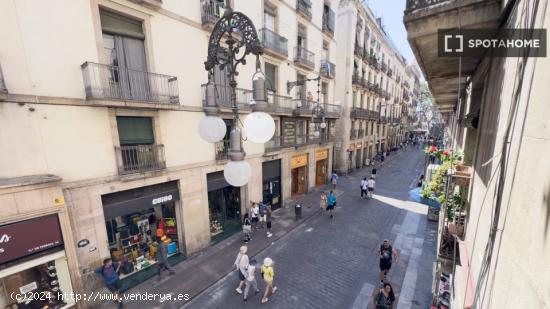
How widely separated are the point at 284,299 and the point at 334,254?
3196 millimetres

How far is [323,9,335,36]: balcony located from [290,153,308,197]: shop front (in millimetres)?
10082

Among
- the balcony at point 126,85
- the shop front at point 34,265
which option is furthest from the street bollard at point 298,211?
the shop front at point 34,265

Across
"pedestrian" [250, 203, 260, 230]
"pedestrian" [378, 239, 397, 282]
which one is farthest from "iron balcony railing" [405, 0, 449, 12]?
"pedestrian" [250, 203, 260, 230]

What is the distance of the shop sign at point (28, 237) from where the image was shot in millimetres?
5543

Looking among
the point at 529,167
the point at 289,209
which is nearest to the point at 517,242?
the point at 529,167

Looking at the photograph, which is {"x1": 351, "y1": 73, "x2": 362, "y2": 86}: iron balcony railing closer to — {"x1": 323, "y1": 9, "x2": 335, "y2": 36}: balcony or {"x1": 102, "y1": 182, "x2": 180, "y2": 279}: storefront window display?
{"x1": 323, "y1": 9, "x2": 335, "y2": 36}: balcony

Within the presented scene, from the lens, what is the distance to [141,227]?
9203 mm

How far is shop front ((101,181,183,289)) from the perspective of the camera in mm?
7883

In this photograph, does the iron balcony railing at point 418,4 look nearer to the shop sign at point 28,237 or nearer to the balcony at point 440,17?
the balcony at point 440,17

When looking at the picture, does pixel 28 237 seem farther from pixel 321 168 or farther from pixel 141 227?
pixel 321 168

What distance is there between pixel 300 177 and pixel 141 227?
11187mm

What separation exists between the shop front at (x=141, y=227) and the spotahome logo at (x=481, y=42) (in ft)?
30.4

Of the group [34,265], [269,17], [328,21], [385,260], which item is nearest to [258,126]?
[385,260]

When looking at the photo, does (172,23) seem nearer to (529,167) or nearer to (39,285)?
(39,285)
